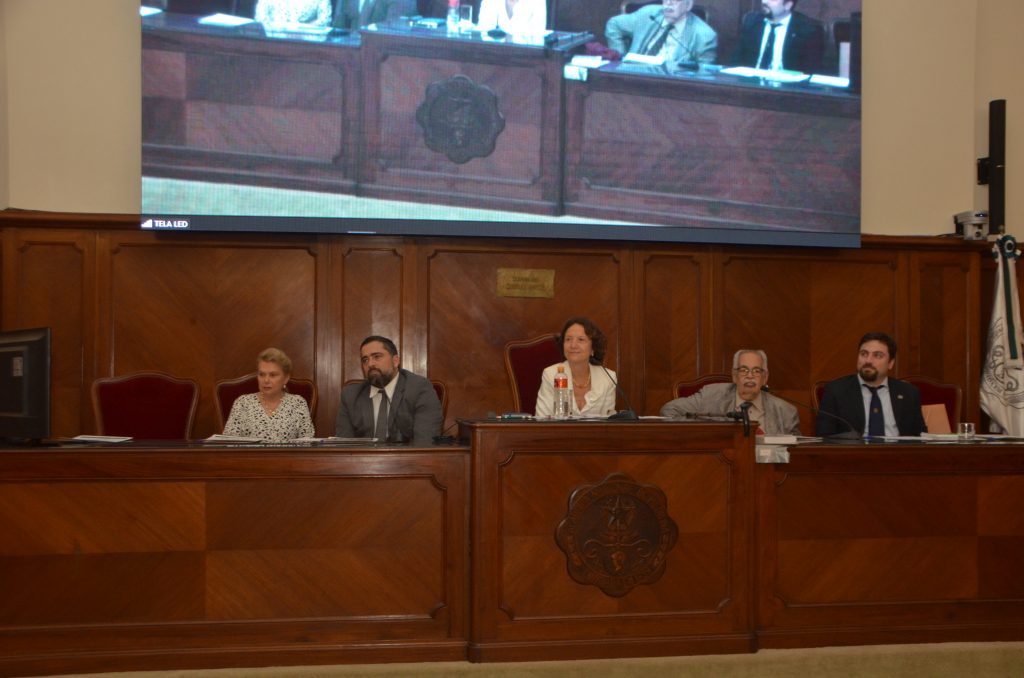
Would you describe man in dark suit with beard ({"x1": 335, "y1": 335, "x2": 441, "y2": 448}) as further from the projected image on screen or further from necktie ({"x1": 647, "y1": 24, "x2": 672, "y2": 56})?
necktie ({"x1": 647, "y1": 24, "x2": 672, "y2": 56})

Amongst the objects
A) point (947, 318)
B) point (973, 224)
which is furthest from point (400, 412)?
point (973, 224)

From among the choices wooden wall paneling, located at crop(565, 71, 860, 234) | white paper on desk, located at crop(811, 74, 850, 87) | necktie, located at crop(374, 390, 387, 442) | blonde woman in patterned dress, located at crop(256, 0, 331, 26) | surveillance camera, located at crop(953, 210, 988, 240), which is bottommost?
necktie, located at crop(374, 390, 387, 442)

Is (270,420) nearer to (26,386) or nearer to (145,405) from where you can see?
(145,405)

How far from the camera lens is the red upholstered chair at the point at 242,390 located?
5.03 metres

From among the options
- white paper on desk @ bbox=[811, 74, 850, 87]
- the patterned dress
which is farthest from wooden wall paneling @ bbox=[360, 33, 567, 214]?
white paper on desk @ bbox=[811, 74, 850, 87]

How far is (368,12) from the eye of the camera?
571 cm

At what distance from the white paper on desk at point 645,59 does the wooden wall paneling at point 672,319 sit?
1.16m

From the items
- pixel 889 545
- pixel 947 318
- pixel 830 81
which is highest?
pixel 830 81

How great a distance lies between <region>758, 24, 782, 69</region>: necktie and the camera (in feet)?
20.2

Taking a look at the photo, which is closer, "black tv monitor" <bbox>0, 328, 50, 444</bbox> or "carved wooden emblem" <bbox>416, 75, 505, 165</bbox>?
"black tv monitor" <bbox>0, 328, 50, 444</bbox>

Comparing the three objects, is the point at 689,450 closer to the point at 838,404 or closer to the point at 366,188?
the point at 838,404

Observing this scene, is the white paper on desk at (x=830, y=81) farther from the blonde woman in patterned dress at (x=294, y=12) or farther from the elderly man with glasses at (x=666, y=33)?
the blonde woman in patterned dress at (x=294, y=12)

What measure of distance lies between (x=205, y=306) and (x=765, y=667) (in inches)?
152

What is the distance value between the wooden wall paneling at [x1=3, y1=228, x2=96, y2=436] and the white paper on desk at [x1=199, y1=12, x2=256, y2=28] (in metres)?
1.42
